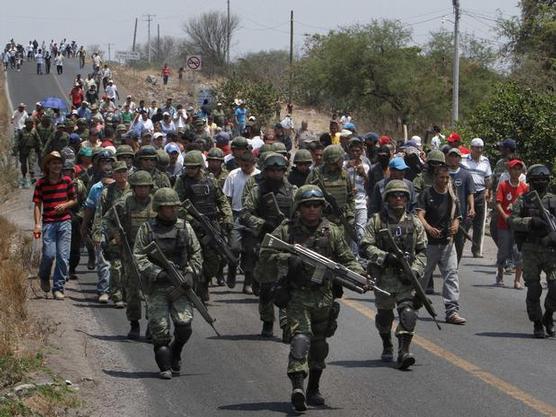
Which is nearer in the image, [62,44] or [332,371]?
[332,371]

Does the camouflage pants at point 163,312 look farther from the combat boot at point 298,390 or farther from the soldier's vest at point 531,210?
the soldier's vest at point 531,210

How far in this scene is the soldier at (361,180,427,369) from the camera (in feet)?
36.9

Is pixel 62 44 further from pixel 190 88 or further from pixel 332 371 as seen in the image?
pixel 332 371

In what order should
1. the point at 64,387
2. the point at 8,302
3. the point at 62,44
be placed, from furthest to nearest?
the point at 62,44 → the point at 8,302 → the point at 64,387

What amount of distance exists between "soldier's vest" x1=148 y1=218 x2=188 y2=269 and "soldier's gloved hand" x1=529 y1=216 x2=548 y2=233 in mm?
3807

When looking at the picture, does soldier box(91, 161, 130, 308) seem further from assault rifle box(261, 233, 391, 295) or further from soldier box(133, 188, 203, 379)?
assault rifle box(261, 233, 391, 295)

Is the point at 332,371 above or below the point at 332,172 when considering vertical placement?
below

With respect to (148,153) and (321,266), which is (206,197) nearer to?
(148,153)

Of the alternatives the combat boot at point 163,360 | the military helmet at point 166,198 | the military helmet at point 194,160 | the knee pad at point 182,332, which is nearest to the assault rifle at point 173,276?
the knee pad at point 182,332

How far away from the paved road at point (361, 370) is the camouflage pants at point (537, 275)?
35cm

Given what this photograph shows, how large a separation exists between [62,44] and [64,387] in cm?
8318

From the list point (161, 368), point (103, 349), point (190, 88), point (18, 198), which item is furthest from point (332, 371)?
point (190, 88)

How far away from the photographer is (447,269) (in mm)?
14227

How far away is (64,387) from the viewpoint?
32.7 feet
